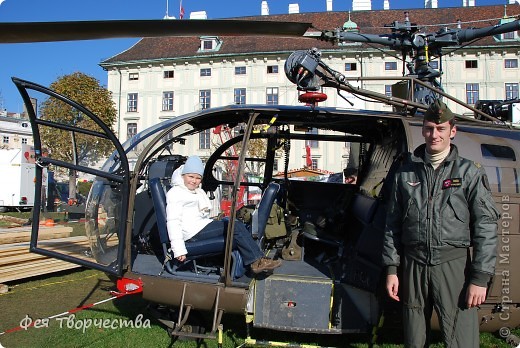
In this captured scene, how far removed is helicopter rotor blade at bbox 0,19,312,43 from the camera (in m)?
2.61

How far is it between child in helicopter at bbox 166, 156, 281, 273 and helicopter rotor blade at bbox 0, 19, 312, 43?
4.86 ft

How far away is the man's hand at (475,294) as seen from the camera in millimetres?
2654

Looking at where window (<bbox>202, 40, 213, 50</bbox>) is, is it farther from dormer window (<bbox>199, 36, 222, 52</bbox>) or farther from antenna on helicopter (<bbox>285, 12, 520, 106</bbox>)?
antenna on helicopter (<bbox>285, 12, 520, 106</bbox>)

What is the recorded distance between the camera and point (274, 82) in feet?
131

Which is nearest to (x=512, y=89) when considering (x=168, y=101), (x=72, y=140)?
(x=168, y=101)

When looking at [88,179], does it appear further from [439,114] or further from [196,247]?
[439,114]

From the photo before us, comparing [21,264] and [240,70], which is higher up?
[240,70]

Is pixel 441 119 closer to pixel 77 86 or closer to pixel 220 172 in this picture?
pixel 220 172

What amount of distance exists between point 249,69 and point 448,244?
129ft

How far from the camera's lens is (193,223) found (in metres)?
4.37

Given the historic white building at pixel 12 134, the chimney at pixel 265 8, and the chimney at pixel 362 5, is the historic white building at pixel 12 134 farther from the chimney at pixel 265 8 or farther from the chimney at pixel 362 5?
the chimney at pixel 362 5

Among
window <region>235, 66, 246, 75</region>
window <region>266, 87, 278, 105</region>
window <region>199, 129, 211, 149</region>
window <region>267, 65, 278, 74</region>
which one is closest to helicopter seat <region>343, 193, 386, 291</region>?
window <region>199, 129, 211, 149</region>

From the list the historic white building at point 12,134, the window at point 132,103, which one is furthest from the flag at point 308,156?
the historic white building at point 12,134

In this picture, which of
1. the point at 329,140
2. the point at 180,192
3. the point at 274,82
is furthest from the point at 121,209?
the point at 274,82
